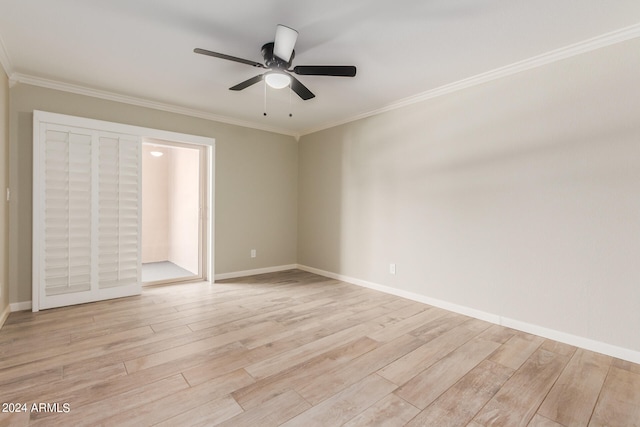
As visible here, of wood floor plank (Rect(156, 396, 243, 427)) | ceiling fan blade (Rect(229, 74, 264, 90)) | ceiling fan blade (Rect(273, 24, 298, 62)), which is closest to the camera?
wood floor plank (Rect(156, 396, 243, 427))

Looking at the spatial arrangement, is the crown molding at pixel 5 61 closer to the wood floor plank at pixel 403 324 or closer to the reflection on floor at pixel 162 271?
the reflection on floor at pixel 162 271

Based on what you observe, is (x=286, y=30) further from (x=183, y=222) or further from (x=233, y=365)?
(x=183, y=222)

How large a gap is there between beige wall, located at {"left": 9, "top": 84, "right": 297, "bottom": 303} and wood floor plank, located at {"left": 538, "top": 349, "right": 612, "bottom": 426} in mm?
3977

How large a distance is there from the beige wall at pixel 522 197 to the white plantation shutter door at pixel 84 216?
303 cm

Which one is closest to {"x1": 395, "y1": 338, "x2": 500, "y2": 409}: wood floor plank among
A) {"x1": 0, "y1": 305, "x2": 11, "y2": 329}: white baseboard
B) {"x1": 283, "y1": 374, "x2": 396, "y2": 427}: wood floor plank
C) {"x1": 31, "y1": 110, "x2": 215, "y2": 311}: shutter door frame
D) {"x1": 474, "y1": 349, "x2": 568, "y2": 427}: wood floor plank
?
{"x1": 283, "y1": 374, "x2": 396, "y2": 427}: wood floor plank

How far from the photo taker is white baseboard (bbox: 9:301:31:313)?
10.2ft

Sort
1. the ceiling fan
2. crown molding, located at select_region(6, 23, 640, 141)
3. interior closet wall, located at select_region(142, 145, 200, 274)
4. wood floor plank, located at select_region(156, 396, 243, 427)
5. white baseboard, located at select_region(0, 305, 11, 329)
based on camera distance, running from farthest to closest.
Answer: interior closet wall, located at select_region(142, 145, 200, 274) < white baseboard, located at select_region(0, 305, 11, 329) < crown molding, located at select_region(6, 23, 640, 141) < the ceiling fan < wood floor plank, located at select_region(156, 396, 243, 427)

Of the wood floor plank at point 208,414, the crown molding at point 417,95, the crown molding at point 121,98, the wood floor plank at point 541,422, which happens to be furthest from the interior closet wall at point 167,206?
the wood floor plank at point 541,422

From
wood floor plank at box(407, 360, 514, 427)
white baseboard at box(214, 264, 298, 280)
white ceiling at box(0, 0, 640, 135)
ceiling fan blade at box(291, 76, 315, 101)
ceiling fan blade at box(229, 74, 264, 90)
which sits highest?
A: white ceiling at box(0, 0, 640, 135)

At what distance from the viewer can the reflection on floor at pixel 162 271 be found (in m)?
4.68

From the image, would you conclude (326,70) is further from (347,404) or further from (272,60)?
(347,404)

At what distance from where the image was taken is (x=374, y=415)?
5.31 feet

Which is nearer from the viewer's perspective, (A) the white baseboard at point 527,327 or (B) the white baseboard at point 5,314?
(A) the white baseboard at point 527,327

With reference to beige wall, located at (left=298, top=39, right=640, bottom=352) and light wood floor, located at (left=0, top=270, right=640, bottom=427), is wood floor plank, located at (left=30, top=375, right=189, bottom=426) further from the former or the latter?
beige wall, located at (left=298, top=39, right=640, bottom=352)
